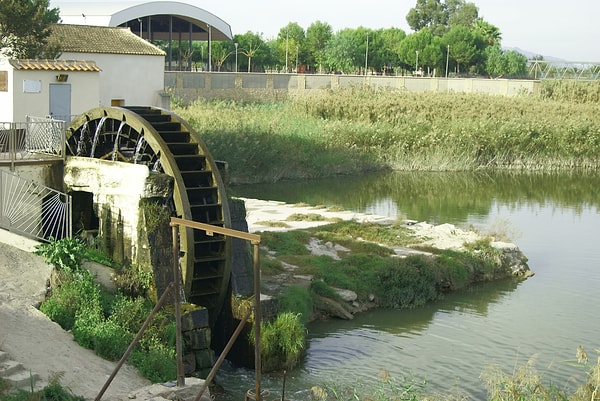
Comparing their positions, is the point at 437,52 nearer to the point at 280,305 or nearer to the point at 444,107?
the point at 444,107

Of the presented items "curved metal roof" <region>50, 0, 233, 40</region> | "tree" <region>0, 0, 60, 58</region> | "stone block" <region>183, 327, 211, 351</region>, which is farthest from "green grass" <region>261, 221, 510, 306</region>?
"curved metal roof" <region>50, 0, 233, 40</region>

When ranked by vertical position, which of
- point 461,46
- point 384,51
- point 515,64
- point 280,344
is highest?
point 461,46

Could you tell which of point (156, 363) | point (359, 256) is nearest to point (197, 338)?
point (156, 363)

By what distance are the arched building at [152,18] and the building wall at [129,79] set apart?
833cm

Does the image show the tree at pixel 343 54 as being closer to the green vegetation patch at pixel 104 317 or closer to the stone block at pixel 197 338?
the green vegetation patch at pixel 104 317

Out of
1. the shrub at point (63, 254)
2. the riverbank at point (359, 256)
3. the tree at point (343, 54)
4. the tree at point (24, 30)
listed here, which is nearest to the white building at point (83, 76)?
the tree at point (24, 30)

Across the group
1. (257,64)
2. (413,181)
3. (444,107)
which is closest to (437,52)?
(257,64)

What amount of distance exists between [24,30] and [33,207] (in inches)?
560

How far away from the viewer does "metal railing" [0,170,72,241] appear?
58.2 feet

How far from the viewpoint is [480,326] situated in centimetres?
1859

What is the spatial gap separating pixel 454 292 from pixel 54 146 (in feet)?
31.2

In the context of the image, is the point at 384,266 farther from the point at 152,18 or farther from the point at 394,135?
A: the point at 152,18

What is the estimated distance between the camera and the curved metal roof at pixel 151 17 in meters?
48.1

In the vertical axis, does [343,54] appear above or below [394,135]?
above
